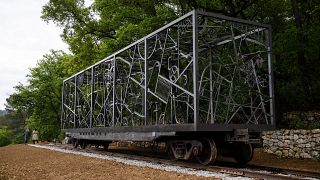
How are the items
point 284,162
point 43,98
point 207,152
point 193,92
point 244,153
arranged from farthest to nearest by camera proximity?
1. point 43,98
2. point 284,162
3. point 244,153
4. point 207,152
5. point 193,92

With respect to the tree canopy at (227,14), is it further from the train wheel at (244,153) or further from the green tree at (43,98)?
the green tree at (43,98)

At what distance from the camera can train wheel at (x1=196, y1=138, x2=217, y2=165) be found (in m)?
10.7

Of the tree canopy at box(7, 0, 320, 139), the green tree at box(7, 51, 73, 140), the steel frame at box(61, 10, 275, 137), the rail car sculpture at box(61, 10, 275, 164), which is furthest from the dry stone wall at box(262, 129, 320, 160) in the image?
the green tree at box(7, 51, 73, 140)

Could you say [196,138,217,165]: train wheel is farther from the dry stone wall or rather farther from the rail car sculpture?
the dry stone wall

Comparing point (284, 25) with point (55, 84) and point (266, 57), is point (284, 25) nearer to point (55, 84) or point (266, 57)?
point (266, 57)

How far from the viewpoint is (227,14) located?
17.2m

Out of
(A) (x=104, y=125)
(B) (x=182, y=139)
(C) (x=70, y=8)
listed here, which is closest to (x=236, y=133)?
(B) (x=182, y=139)

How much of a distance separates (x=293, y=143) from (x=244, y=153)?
3.40 m

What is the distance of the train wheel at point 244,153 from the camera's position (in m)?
11.5

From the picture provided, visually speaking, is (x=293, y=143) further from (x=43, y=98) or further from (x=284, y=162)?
(x=43, y=98)

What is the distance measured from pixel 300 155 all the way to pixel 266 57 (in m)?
3.82

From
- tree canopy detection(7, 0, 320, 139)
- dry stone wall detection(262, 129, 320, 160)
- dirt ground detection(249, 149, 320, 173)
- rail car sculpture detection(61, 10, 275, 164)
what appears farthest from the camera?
tree canopy detection(7, 0, 320, 139)

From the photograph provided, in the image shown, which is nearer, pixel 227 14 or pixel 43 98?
pixel 227 14

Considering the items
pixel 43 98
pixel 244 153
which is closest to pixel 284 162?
pixel 244 153
